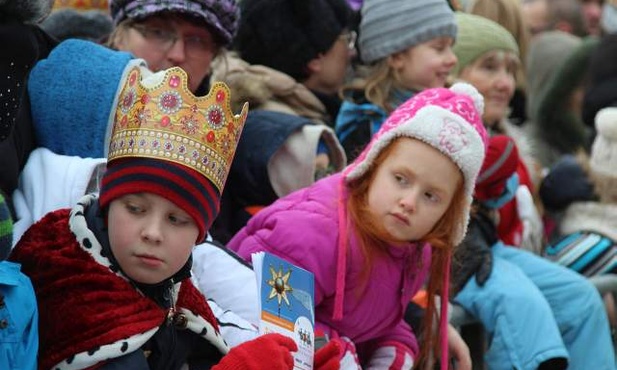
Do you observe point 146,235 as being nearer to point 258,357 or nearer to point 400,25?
point 258,357

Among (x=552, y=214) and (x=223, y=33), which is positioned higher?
(x=223, y=33)

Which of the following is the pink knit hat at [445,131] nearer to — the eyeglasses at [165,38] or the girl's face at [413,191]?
the girl's face at [413,191]

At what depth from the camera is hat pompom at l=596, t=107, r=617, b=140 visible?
6.53m

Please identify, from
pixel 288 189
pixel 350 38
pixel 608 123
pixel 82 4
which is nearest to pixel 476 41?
pixel 350 38

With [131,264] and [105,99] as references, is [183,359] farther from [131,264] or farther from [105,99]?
[105,99]

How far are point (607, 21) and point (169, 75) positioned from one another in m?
6.27

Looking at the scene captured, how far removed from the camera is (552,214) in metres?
6.83

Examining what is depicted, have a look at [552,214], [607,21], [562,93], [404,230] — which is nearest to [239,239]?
[404,230]

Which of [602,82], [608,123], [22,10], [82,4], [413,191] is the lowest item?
[602,82]

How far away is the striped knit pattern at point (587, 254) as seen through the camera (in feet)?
20.9

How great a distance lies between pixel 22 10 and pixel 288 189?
1.79 meters

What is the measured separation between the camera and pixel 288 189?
5.06 metres

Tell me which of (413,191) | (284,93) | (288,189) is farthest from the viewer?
(284,93)

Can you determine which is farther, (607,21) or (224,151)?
(607,21)
